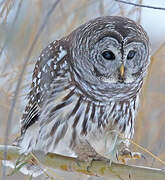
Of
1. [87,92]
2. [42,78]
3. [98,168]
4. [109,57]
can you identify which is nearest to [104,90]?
[87,92]

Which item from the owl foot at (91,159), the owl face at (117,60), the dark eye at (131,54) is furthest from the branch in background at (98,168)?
the dark eye at (131,54)

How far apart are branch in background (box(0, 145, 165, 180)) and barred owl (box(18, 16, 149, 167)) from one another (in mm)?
102

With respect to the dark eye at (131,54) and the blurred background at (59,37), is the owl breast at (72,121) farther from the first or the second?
the dark eye at (131,54)

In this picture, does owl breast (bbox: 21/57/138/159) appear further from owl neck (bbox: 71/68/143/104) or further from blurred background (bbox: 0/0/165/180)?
blurred background (bbox: 0/0/165/180)

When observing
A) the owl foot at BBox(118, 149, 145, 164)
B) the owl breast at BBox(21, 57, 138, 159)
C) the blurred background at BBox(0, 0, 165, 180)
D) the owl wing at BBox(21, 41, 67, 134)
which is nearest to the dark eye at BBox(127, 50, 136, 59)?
the blurred background at BBox(0, 0, 165, 180)

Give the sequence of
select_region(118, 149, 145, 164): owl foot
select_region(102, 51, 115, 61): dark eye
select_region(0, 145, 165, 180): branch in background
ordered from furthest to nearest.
Result: select_region(102, 51, 115, 61): dark eye < select_region(118, 149, 145, 164): owl foot < select_region(0, 145, 165, 180): branch in background

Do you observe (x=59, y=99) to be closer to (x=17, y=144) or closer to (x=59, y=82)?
(x=59, y=82)

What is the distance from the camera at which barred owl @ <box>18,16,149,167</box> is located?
2709 mm

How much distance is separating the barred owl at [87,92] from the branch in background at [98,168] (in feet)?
0.33

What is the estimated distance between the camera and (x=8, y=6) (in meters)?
2.32

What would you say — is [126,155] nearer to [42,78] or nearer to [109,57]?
[109,57]

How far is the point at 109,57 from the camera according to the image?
2.71 meters

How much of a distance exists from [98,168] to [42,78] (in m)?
0.71

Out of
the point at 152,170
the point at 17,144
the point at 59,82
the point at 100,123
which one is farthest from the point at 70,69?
the point at 152,170
